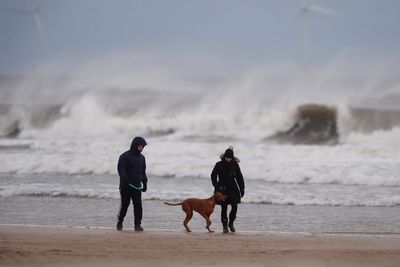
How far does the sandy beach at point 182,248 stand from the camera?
7.12 meters

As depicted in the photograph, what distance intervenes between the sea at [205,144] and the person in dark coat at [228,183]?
25.8 inches

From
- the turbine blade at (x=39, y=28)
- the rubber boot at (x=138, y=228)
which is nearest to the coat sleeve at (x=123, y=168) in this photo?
the rubber boot at (x=138, y=228)

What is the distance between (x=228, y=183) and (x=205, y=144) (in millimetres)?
15777

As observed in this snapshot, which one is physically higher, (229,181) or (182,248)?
(229,181)

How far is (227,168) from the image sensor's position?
981 cm

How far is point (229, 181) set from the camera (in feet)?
32.0

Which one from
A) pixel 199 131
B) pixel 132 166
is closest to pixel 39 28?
pixel 199 131

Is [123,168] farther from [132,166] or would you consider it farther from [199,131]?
[199,131]

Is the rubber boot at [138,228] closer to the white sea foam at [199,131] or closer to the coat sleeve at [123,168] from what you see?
the coat sleeve at [123,168]

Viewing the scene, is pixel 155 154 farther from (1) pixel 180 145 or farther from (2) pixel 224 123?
(2) pixel 224 123

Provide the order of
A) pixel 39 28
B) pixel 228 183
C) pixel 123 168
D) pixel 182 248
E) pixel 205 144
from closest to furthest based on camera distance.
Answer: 1. pixel 182 248
2. pixel 123 168
3. pixel 228 183
4. pixel 205 144
5. pixel 39 28

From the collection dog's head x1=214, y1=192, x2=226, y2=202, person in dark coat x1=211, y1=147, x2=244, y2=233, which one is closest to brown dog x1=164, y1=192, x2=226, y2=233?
dog's head x1=214, y1=192, x2=226, y2=202

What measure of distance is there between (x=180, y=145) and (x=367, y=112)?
12.0 metres

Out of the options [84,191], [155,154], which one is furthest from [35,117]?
[84,191]
